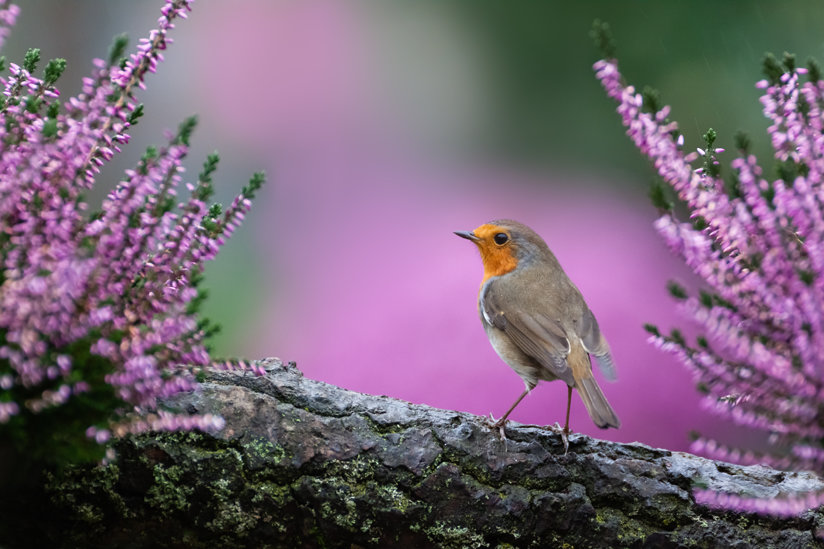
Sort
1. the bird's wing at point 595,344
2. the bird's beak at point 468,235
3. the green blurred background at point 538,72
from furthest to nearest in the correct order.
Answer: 1. the green blurred background at point 538,72
2. the bird's beak at point 468,235
3. the bird's wing at point 595,344

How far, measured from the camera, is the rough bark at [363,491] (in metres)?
1.36

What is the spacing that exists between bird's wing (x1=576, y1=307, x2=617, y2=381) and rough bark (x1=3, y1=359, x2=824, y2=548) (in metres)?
0.15

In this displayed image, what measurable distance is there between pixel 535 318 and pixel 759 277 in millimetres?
544

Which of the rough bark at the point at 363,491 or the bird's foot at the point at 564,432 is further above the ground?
the bird's foot at the point at 564,432

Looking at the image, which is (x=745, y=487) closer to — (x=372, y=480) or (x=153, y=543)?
(x=372, y=480)

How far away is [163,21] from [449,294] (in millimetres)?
1641

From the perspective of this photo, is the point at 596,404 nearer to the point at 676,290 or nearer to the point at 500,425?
the point at 500,425

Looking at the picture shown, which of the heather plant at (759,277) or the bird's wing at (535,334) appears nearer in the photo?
the heather plant at (759,277)

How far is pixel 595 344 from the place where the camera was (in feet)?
5.27

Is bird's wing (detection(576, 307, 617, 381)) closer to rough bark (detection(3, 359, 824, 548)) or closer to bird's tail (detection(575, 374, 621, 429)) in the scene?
bird's tail (detection(575, 374, 621, 429))

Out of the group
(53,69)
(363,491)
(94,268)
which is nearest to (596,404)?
(363,491)

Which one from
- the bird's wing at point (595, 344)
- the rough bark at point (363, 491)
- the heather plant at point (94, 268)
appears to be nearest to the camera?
the heather plant at point (94, 268)

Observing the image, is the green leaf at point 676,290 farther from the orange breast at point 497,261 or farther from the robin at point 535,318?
the orange breast at point 497,261

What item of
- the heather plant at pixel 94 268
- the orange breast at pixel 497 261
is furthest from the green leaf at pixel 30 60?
the orange breast at pixel 497 261
